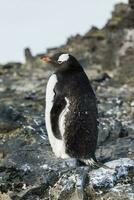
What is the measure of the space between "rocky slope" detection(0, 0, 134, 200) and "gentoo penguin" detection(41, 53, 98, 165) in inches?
12.5

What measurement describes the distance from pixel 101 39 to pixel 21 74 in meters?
3.70

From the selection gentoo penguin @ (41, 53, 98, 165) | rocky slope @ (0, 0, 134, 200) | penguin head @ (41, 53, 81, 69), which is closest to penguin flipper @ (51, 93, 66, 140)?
gentoo penguin @ (41, 53, 98, 165)

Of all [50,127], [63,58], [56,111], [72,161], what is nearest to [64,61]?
[63,58]

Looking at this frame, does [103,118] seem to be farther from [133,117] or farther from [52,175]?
[52,175]

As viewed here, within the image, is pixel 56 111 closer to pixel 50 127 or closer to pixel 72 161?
pixel 50 127

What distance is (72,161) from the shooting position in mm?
9047

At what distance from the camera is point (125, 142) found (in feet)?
35.8

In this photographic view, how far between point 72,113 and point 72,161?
0.70 meters

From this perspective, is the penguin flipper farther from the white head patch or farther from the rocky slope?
the white head patch

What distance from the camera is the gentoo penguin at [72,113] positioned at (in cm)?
944

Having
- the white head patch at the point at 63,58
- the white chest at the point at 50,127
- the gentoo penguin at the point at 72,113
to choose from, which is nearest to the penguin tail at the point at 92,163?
the gentoo penguin at the point at 72,113

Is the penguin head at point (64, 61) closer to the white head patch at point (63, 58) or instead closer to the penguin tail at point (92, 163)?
the white head patch at point (63, 58)

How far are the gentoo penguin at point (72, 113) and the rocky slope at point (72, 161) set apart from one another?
0.32 metres

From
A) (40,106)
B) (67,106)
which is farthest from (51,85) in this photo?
(40,106)
